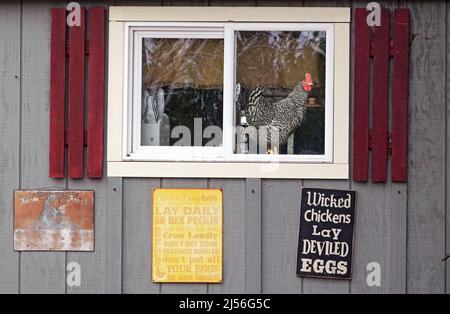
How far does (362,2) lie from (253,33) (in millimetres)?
796

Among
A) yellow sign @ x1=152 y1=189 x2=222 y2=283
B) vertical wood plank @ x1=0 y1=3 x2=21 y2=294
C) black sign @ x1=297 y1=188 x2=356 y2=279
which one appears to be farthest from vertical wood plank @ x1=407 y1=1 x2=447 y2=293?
vertical wood plank @ x1=0 y1=3 x2=21 y2=294

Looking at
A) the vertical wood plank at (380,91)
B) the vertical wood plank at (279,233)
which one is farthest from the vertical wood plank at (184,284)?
the vertical wood plank at (380,91)

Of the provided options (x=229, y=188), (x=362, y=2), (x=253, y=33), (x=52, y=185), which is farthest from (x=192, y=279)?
(x=362, y=2)

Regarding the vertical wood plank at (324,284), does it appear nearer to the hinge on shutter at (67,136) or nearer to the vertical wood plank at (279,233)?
the vertical wood plank at (279,233)

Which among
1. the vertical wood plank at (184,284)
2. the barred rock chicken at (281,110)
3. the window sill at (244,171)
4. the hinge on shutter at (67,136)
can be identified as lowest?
the vertical wood plank at (184,284)

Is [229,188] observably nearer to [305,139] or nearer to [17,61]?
[305,139]

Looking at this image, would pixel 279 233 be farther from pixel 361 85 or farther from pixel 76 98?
pixel 76 98

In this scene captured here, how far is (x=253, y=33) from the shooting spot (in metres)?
6.89

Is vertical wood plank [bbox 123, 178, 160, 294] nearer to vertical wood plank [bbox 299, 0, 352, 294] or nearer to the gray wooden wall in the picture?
the gray wooden wall

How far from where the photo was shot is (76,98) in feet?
22.3

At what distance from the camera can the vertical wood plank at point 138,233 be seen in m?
6.79

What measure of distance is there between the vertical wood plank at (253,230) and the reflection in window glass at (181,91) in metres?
0.44

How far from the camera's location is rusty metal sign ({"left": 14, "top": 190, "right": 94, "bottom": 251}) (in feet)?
22.3

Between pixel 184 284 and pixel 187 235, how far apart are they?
1.14 feet
